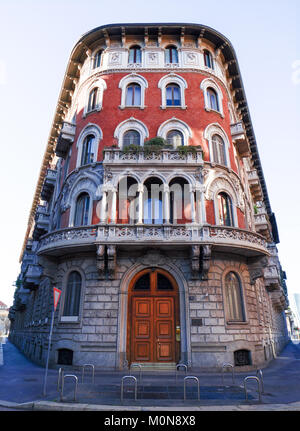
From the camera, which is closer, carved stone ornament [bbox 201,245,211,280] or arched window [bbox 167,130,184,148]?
carved stone ornament [bbox 201,245,211,280]

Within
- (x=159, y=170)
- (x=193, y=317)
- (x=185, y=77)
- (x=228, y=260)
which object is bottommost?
(x=193, y=317)

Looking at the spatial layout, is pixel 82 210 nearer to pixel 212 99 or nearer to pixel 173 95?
pixel 173 95

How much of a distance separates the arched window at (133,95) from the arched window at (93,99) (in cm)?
239

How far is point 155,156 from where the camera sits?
17.0m

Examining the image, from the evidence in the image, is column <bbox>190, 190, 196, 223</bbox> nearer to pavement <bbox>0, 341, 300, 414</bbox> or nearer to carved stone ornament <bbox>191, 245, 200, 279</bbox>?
carved stone ornament <bbox>191, 245, 200, 279</bbox>

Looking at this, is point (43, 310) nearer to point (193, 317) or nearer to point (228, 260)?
point (193, 317)

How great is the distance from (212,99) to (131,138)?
24.0 ft

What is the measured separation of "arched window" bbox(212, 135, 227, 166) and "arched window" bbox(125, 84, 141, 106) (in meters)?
5.97

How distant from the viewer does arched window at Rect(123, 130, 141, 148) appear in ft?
62.3

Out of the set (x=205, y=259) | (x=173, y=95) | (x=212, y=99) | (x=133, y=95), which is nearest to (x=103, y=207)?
(x=205, y=259)

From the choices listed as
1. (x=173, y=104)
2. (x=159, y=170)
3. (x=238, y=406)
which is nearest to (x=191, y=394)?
(x=238, y=406)

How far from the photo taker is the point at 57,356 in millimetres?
15188

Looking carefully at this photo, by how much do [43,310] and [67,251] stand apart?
5.41 m

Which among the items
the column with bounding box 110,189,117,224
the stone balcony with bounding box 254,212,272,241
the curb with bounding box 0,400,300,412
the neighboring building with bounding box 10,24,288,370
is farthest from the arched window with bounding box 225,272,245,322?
the stone balcony with bounding box 254,212,272,241
